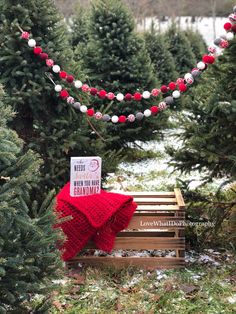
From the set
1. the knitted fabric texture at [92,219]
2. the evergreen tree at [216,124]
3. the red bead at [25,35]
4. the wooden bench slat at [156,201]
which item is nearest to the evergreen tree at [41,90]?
the red bead at [25,35]

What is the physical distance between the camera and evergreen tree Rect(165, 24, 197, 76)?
15617mm

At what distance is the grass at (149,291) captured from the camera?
3.45 m

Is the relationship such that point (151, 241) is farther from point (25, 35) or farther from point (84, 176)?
point (25, 35)

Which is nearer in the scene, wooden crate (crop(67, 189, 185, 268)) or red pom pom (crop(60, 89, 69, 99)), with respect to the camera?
wooden crate (crop(67, 189, 185, 268))

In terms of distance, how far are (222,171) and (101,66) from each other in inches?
170

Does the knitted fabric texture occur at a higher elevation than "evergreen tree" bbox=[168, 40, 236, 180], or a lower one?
lower

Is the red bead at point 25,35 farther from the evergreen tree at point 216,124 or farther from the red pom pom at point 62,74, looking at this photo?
the evergreen tree at point 216,124

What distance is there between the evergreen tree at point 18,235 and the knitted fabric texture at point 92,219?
1667 mm

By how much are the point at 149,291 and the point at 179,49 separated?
1287cm

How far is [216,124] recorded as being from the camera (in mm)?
4348

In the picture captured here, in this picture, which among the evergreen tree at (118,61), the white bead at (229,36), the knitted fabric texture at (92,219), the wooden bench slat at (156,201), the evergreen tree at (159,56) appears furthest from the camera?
the evergreen tree at (159,56)

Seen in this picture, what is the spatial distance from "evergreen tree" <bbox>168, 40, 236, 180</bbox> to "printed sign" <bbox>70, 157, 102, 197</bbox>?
0.93 meters

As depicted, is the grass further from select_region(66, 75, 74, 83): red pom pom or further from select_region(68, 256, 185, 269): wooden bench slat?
select_region(66, 75, 74, 83): red pom pom

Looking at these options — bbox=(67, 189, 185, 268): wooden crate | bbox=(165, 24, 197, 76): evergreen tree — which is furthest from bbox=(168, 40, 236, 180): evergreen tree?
bbox=(165, 24, 197, 76): evergreen tree
